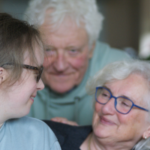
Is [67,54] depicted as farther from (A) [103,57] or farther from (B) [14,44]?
(B) [14,44]

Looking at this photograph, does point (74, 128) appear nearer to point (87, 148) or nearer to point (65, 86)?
point (87, 148)

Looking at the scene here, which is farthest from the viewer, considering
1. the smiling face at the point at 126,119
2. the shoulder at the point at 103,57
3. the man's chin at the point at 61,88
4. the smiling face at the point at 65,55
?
the shoulder at the point at 103,57

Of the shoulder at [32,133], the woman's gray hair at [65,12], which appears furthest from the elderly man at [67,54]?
the shoulder at [32,133]

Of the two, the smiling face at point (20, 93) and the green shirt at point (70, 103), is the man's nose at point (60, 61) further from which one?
the smiling face at point (20, 93)

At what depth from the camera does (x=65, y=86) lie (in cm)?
204

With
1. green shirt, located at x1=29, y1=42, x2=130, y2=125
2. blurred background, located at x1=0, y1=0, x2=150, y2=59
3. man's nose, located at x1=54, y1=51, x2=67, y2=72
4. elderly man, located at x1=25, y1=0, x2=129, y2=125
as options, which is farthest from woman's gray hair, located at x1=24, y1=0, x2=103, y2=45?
blurred background, located at x1=0, y1=0, x2=150, y2=59

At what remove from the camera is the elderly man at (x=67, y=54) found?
180 cm

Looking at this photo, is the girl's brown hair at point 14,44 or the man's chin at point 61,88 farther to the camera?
the man's chin at point 61,88

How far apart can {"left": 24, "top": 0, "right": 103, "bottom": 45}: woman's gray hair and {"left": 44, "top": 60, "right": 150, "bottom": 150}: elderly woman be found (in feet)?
1.75

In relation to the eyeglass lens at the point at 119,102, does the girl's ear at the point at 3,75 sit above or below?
above

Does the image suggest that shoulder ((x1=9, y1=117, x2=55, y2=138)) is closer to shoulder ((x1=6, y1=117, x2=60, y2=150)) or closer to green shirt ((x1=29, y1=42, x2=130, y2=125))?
shoulder ((x1=6, y1=117, x2=60, y2=150))

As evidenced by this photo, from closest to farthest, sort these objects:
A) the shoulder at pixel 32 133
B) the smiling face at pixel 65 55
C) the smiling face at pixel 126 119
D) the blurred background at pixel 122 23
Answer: the shoulder at pixel 32 133 < the smiling face at pixel 126 119 < the smiling face at pixel 65 55 < the blurred background at pixel 122 23

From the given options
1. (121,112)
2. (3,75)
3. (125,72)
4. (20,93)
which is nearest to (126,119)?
(121,112)

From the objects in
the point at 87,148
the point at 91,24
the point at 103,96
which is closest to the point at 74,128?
the point at 87,148
